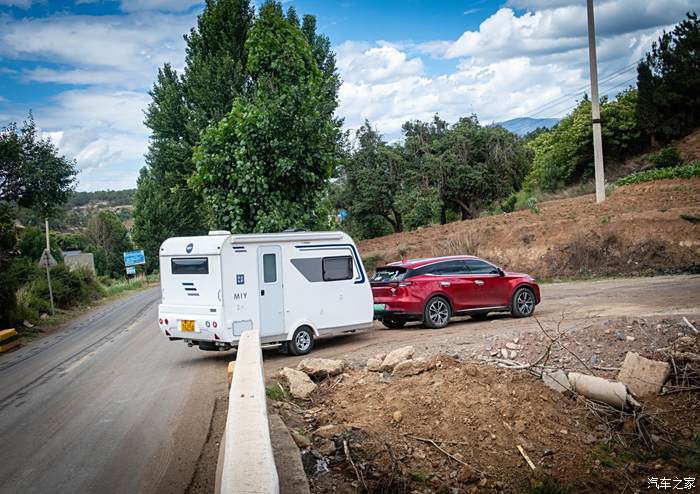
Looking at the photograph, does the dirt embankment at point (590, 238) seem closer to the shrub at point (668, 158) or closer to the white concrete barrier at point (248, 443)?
the shrub at point (668, 158)

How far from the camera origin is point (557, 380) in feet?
30.5

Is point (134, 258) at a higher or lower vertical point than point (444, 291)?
higher

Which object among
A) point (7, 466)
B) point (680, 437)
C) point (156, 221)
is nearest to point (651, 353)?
point (680, 437)

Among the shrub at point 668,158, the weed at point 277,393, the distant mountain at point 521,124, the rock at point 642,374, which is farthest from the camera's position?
the distant mountain at point 521,124

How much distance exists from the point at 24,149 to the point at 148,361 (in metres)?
16.0

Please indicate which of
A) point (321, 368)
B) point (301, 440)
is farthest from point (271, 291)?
point (301, 440)

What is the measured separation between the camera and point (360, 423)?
793cm

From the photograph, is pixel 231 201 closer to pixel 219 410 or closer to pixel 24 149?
pixel 219 410

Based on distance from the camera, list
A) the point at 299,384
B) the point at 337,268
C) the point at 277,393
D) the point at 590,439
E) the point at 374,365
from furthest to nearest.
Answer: the point at 337,268, the point at 374,365, the point at 299,384, the point at 277,393, the point at 590,439

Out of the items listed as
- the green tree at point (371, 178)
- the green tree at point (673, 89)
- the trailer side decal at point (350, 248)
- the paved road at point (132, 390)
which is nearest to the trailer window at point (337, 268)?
the trailer side decal at point (350, 248)

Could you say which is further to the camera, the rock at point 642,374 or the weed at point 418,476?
the rock at point 642,374

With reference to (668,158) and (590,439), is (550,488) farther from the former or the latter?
(668,158)

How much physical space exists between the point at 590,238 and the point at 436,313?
13322mm

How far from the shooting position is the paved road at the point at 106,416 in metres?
6.60
